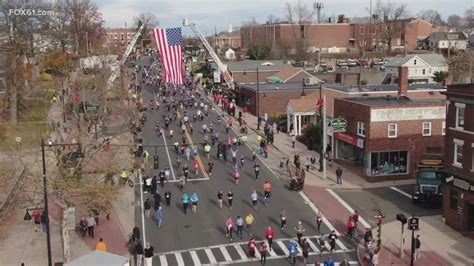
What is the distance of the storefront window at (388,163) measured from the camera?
1598 inches

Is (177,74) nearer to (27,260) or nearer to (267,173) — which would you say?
(267,173)

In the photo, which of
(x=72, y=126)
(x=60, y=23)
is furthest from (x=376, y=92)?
(x=60, y=23)

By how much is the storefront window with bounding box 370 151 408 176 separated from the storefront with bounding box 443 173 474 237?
31.6 feet

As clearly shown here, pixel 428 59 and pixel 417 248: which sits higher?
pixel 428 59

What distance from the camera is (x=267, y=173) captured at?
4262 cm

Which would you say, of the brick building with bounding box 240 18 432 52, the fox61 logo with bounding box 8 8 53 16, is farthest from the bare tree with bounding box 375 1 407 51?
the fox61 logo with bounding box 8 8 53 16

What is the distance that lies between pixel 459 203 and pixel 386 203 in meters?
6.04

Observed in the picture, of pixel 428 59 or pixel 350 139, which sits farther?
pixel 428 59

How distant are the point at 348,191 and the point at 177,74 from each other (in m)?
→ 22.7

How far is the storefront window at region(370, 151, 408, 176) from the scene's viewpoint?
133ft

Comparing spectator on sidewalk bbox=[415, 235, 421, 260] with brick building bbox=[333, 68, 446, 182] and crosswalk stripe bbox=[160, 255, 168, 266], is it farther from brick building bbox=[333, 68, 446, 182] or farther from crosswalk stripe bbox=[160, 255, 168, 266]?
brick building bbox=[333, 68, 446, 182]

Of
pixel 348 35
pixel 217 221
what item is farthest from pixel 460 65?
pixel 217 221

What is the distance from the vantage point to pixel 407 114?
133ft

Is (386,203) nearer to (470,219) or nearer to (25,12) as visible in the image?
(470,219)
